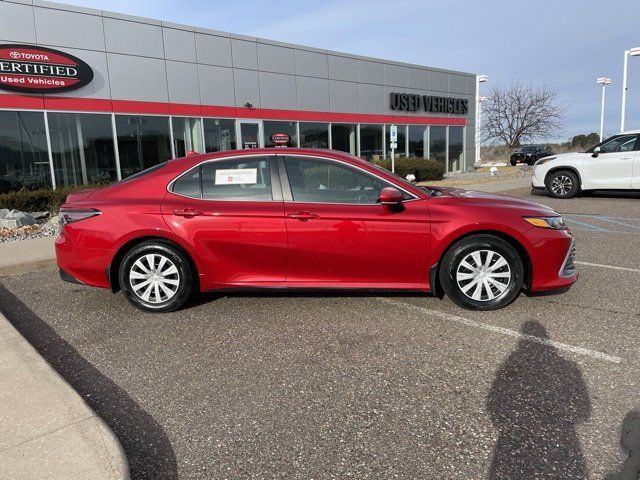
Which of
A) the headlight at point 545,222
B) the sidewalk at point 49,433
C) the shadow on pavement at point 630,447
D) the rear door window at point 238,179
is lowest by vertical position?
the shadow on pavement at point 630,447

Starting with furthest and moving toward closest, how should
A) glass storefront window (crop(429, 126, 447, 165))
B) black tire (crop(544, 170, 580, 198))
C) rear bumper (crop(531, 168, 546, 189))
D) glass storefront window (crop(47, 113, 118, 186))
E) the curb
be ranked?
glass storefront window (crop(429, 126, 447, 165)), glass storefront window (crop(47, 113, 118, 186)), rear bumper (crop(531, 168, 546, 189)), black tire (crop(544, 170, 580, 198)), the curb

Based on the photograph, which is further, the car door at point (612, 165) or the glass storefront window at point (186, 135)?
the glass storefront window at point (186, 135)

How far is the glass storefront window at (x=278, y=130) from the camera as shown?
18.7 meters

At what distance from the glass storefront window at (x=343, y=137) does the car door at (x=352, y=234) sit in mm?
16608

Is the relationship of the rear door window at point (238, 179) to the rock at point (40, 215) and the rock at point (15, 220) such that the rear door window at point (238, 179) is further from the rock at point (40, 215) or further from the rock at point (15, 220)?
the rock at point (40, 215)

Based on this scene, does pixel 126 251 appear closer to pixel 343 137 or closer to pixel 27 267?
pixel 27 267

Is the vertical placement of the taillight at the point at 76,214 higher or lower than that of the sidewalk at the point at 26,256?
higher

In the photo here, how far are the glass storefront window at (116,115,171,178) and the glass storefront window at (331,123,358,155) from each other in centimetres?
740

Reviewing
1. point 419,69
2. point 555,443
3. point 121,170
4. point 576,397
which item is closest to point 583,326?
point 576,397

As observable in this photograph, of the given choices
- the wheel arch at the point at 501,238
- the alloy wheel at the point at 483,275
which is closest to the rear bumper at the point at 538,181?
the wheel arch at the point at 501,238

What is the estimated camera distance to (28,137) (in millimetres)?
13625

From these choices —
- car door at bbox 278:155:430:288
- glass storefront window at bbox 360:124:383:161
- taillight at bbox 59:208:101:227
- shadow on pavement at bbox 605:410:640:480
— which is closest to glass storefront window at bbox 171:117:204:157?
glass storefront window at bbox 360:124:383:161

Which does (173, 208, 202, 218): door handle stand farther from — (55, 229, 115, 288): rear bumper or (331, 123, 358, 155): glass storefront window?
(331, 123, 358, 155): glass storefront window

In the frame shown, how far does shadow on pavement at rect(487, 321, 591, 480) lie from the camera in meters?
2.35
